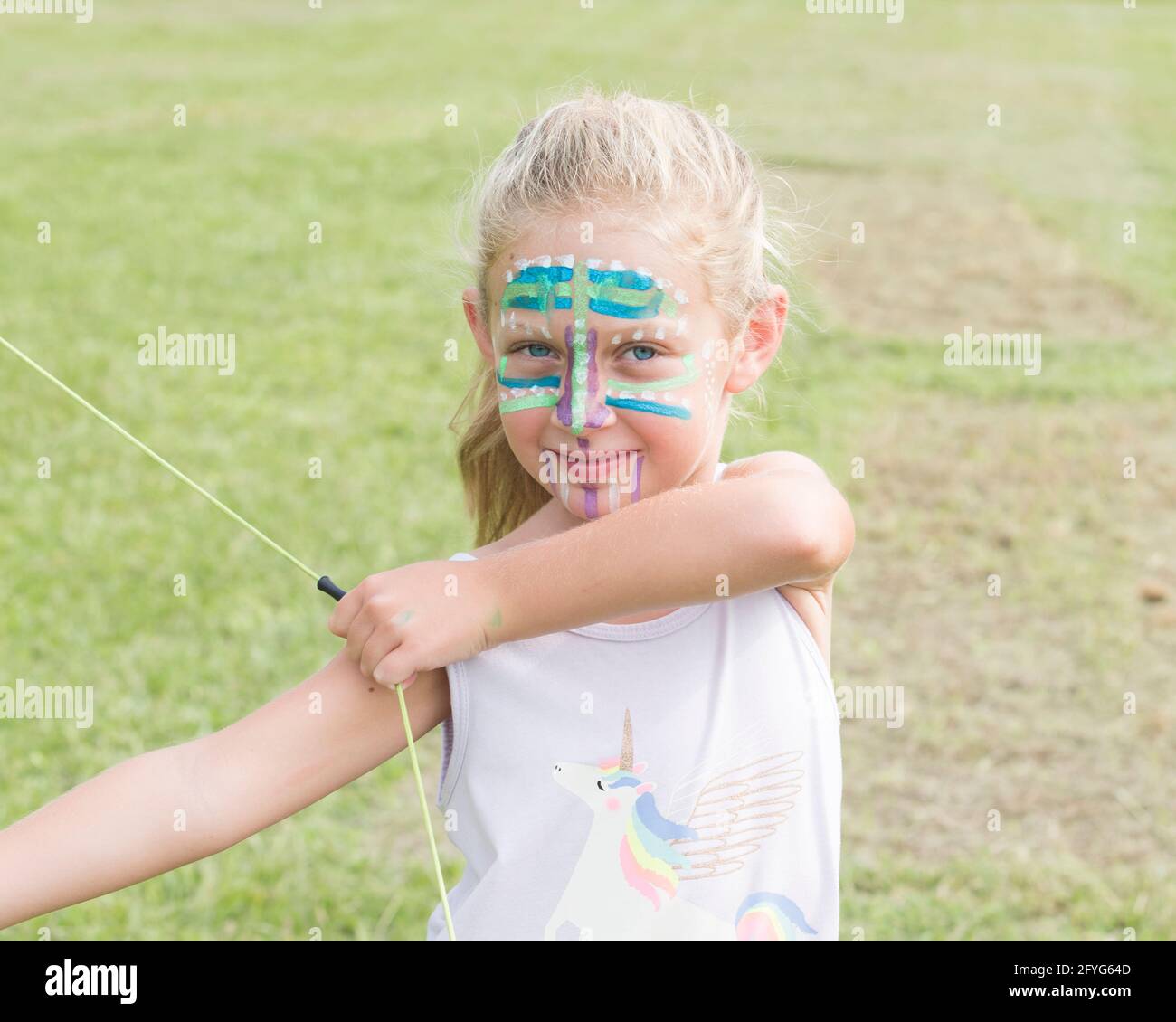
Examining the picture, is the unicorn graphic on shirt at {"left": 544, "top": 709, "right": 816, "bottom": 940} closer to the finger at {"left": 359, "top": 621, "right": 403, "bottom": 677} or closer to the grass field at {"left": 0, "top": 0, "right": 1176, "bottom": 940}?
the finger at {"left": 359, "top": 621, "right": 403, "bottom": 677}

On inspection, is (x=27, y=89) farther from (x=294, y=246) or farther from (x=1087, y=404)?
(x=1087, y=404)

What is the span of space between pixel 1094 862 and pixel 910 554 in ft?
5.60

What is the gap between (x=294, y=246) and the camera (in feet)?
26.4

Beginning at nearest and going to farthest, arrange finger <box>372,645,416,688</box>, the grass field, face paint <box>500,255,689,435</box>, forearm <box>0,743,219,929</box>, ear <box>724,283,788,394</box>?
forearm <box>0,743,219,929</box> → finger <box>372,645,416,688</box> → face paint <box>500,255,689,435</box> → ear <box>724,283,788,394</box> → the grass field

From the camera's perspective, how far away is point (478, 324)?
204 centimetres

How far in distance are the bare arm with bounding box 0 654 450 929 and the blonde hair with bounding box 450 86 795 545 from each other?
20.4 inches

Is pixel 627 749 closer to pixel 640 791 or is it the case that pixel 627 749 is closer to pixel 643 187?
pixel 640 791

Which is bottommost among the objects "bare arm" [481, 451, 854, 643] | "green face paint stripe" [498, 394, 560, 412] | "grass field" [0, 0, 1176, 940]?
"grass field" [0, 0, 1176, 940]

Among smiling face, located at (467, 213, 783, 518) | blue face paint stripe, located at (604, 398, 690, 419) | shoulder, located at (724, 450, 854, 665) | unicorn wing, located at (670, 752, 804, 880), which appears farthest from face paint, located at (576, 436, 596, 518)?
unicorn wing, located at (670, 752, 804, 880)

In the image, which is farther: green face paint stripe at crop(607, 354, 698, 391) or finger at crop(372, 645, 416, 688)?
green face paint stripe at crop(607, 354, 698, 391)

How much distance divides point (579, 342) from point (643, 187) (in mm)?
218

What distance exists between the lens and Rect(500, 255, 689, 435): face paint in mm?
1804

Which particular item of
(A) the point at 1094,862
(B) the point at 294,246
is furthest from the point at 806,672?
(B) the point at 294,246

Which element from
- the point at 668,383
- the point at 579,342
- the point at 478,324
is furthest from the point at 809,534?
the point at 478,324
